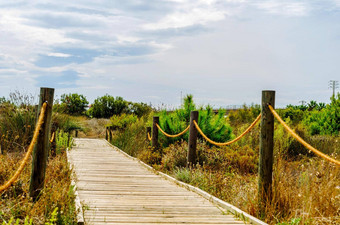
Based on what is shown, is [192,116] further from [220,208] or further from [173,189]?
[220,208]

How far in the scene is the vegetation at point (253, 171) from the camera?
5.02 meters

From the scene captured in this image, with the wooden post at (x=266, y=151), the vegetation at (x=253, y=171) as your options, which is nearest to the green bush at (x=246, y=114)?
the vegetation at (x=253, y=171)

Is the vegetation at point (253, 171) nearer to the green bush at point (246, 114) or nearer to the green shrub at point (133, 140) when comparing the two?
the green shrub at point (133, 140)

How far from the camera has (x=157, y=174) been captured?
938 cm

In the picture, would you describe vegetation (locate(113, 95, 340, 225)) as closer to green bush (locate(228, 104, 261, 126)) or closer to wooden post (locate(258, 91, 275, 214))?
wooden post (locate(258, 91, 275, 214))

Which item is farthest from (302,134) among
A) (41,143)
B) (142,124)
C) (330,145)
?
(41,143)

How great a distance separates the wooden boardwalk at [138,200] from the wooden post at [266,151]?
0.59 metres

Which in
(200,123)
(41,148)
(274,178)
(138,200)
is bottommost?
(138,200)

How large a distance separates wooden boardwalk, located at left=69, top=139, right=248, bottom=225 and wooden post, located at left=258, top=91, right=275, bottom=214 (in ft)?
1.95

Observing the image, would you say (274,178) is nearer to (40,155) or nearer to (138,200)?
(138,200)

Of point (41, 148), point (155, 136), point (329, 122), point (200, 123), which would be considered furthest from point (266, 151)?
point (329, 122)

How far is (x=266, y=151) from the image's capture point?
563cm

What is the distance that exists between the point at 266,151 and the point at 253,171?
15.1 feet

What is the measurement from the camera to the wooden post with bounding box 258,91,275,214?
5.48m
